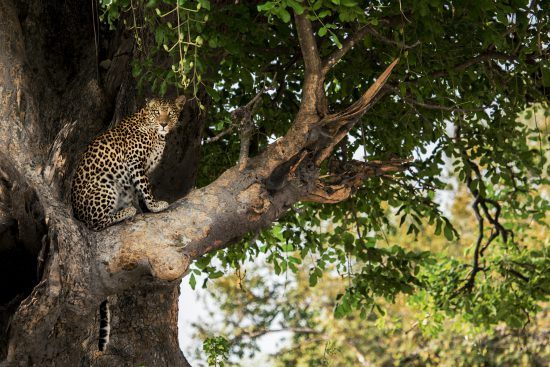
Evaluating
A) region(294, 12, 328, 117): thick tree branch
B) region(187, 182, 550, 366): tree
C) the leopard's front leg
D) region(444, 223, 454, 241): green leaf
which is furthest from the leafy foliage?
region(187, 182, 550, 366): tree

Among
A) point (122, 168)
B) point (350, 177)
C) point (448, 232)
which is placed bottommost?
point (122, 168)

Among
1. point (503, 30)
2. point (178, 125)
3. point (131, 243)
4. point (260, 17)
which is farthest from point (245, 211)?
point (503, 30)

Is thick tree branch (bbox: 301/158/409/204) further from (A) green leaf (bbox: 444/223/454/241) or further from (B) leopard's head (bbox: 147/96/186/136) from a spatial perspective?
(A) green leaf (bbox: 444/223/454/241)

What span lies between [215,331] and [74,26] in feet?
44.5

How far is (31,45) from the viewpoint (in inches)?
283

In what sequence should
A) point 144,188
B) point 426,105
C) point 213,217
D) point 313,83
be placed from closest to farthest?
point 213,217
point 313,83
point 144,188
point 426,105

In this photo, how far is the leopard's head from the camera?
696 centimetres

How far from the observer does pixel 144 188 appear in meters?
6.45

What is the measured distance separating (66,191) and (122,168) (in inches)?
22.9

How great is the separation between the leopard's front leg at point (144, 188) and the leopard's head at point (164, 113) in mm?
460

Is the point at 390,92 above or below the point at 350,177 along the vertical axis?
above

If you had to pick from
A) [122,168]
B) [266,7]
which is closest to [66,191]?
[122,168]

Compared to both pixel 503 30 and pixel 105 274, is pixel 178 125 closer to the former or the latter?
pixel 105 274

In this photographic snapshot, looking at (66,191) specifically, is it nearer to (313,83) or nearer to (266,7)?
(313,83)
